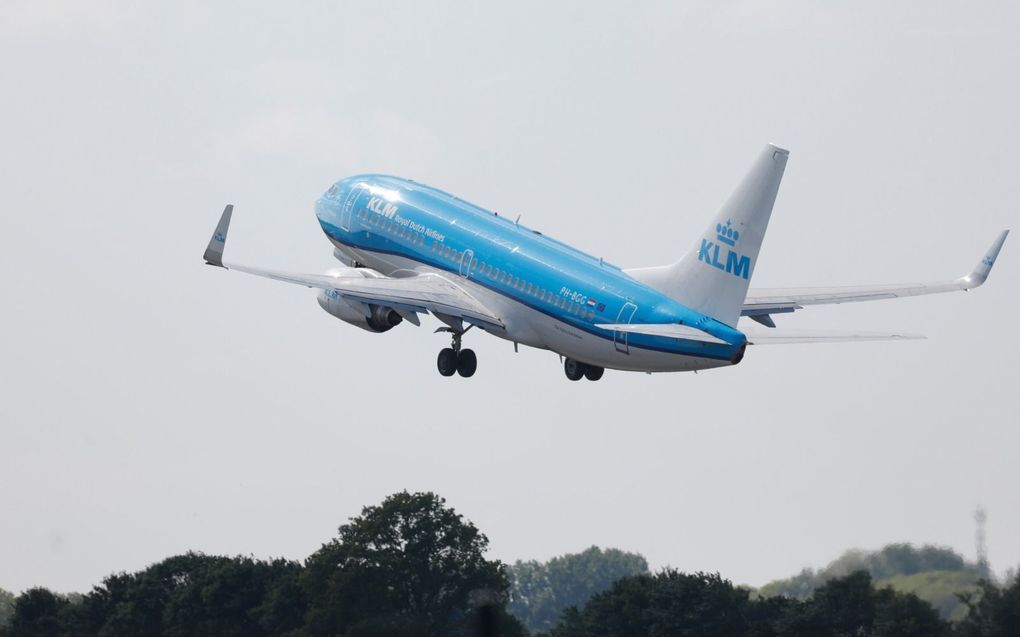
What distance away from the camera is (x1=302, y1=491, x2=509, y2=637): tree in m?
115

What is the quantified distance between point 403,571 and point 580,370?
2883 cm

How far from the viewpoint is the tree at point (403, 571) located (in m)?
115

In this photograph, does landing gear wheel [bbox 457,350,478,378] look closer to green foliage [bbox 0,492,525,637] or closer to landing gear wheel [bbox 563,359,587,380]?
landing gear wheel [bbox 563,359,587,380]

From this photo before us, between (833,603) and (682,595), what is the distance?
17077 millimetres

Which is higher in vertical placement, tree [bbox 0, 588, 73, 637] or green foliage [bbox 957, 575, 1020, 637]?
tree [bbox 0, 588, 73, 637]

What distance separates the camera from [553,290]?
8844cm

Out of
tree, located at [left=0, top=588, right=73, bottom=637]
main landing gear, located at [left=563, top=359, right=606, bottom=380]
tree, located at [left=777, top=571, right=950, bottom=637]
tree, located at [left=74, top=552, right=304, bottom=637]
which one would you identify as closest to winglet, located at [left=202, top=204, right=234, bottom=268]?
main landing gear, located at [left=563, top=359, right=606, bottom=380]

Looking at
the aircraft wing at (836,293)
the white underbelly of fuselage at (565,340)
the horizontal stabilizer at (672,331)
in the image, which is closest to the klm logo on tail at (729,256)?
the horizontal stabilizer at (672,331)

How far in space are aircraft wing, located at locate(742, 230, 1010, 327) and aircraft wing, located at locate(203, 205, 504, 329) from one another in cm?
1121

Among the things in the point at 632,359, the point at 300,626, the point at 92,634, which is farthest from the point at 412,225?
the point at 92,634

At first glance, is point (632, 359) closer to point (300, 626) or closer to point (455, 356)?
point (455, 356)

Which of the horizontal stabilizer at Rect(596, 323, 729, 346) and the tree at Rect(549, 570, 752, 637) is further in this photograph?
the tree at Rect(549, 570, 752, 637)

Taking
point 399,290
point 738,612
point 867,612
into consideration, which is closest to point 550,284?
point 399,290

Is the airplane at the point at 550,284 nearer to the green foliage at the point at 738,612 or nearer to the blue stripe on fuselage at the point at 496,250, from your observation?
the blue stripe on fuselage at the point at 496,250
